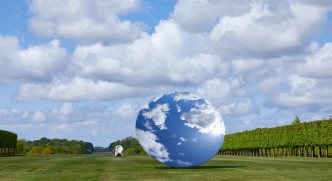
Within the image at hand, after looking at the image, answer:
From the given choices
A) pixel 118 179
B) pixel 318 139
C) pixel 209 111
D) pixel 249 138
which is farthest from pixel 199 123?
pixel 249 138

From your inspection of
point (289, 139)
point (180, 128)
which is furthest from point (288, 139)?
point (180, 128)

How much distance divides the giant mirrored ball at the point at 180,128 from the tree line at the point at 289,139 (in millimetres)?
43170

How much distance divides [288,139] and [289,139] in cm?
32

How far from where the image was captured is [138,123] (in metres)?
27.8

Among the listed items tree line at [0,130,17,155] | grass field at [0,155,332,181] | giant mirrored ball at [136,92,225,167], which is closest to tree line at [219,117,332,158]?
grass field at [0,155,332,181]

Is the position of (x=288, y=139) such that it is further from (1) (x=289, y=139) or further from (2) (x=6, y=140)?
(2) (x=6, y=140)

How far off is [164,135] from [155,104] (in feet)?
5.56

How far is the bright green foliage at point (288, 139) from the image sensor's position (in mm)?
68938

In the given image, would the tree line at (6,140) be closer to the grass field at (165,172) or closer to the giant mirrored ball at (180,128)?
the grass field at (165,172)

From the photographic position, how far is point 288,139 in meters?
78.1

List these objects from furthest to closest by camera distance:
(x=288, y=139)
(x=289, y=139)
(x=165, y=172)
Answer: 1. (x=288, y=139)
2. (x=289, y=139)
3. (x=165, y=172)

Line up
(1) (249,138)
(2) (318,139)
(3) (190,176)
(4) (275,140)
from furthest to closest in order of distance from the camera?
(1) (249,138), (4) (275,140), (2) (318,139), (3) (190,176)

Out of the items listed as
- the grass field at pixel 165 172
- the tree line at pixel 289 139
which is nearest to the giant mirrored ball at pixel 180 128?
the grass field at pixel 165 172

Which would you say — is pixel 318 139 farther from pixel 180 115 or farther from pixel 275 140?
pixel 180 115
